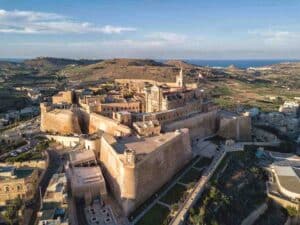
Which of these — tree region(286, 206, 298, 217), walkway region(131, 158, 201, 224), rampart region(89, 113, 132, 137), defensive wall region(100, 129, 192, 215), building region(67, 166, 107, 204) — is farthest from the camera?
rampart region(89, 113, 132, 137)

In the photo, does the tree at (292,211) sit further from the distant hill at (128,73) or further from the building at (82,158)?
the distant hill at (128,73)

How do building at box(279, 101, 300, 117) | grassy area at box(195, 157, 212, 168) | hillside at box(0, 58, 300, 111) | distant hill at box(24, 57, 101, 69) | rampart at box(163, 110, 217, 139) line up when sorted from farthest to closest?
distant hill at box(24, 57, 101, 69) < hillside at box(0, 58, 300, 111) < building at box(279, 101, 300, 117) < rampart at box(163, 110, 217, 139) < grassy area at box(195, 157, 212, 168)

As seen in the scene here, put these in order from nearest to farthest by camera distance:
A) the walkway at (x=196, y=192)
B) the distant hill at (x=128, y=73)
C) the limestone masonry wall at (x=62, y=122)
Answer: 1. the walkway at (x=196, y=192)
2. the limestone masonry wall at (x=62, y=122)
3. the distant hill at (x=128, y=73)

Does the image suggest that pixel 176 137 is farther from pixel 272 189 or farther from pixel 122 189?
pixel 272 189

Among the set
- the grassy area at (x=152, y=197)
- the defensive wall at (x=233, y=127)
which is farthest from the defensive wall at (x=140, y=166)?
the defensive wall at (x=233, y=127)

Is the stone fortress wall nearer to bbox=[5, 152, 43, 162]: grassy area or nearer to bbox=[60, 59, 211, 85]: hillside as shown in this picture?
bbox=[5, 152, 43, 162]: grassy area

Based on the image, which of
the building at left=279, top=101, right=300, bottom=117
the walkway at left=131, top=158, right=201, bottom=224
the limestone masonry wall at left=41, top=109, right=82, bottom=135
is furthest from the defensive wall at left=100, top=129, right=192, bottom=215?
the building at left=279, top=101, right=300, bottom=117
